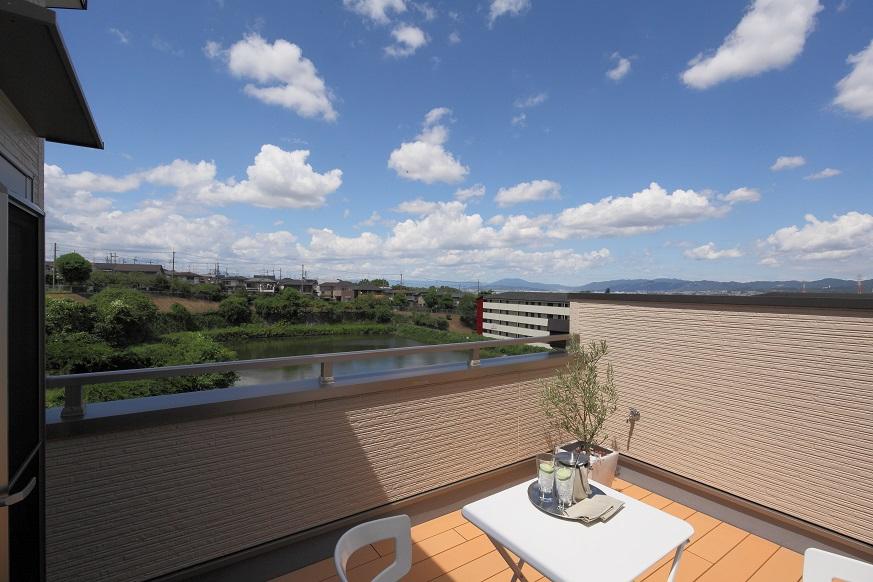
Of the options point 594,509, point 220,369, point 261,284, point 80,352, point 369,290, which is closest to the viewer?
point 594,509

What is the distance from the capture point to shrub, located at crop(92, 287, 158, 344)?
9711mm

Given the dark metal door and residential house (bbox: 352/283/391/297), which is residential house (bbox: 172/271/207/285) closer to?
residential house (bbox: 352/283/391/297)

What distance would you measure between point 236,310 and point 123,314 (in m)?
4.29

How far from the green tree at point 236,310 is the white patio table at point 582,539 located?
14.9 metres

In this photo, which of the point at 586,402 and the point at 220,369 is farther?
the point at 586,402

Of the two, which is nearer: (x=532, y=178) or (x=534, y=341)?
(x=534, y=341)

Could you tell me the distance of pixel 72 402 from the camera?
5.10 feet

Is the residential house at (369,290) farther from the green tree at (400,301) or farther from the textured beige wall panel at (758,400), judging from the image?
the textured beige wall panel at (758,400)

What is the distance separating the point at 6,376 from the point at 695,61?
30.1 feet

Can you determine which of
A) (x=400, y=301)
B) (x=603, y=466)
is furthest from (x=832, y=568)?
(x=400, y=301)

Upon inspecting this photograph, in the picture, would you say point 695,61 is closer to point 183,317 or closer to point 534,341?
point 534,341

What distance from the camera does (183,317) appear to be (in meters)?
13.0

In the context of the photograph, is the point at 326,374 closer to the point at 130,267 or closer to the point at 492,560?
the point at 492,560

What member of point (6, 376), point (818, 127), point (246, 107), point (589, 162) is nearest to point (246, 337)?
point (246, 107)
